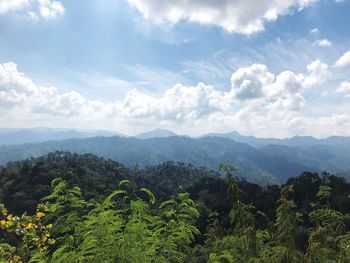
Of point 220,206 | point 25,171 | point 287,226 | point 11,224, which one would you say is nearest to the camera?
point 287,226

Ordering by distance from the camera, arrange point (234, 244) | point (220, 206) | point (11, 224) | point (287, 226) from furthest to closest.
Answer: point (220, 206) < point (11, 224) < point (234, 244) < point (287, 226)

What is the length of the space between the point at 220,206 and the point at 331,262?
6437cm

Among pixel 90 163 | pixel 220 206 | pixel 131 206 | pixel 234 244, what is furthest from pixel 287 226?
pixel 90 163

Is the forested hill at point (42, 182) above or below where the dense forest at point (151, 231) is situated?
below

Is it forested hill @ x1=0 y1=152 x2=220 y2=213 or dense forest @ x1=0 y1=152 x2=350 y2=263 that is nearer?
dense forest @ x1=0 y1=152 x2=350 y2=263

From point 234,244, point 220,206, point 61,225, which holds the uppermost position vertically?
point 61,225

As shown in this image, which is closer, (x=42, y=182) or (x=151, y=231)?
(x=151, y=231)

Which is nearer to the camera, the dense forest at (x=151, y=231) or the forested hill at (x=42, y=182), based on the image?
the dense forest at (x=151, y=231)

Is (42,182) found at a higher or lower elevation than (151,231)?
lower

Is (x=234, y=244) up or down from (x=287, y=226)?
down

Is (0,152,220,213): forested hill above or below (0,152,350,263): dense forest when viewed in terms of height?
below

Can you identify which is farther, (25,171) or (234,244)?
(25,171)

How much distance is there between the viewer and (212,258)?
4.39m

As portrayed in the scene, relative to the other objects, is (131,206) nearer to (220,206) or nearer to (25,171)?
(220,206)
